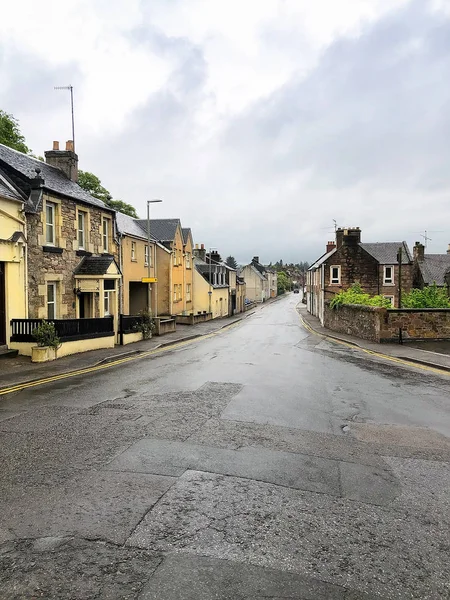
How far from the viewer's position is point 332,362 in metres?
17.8

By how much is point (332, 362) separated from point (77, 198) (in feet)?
45.7

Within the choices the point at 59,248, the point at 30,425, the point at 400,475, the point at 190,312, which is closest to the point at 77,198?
the point at 59,248

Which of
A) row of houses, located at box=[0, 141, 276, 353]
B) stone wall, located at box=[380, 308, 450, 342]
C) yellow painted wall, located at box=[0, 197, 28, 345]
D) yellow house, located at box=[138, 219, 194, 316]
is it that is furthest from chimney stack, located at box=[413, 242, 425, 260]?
yellow painted wall, located at box=[0, 197, 28, 345]

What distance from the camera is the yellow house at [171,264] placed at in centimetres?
4047

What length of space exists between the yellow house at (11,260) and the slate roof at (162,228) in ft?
75.9

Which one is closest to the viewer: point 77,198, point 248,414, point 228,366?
point 248,414

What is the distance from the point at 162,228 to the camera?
4281 centimetres

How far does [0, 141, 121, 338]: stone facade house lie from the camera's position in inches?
728

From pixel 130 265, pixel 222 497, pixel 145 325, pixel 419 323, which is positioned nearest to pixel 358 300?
pixel 419 323

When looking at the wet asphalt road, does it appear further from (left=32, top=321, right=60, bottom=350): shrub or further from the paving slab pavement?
the paving slab pavement

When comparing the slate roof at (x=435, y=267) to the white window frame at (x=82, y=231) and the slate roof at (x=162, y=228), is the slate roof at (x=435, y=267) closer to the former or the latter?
the slate roof at (x=162, y=228)

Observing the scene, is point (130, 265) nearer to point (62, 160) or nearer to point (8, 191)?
point (62, 160)

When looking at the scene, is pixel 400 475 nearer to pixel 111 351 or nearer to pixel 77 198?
pixel 111 351

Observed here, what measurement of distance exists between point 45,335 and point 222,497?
1307 cm
